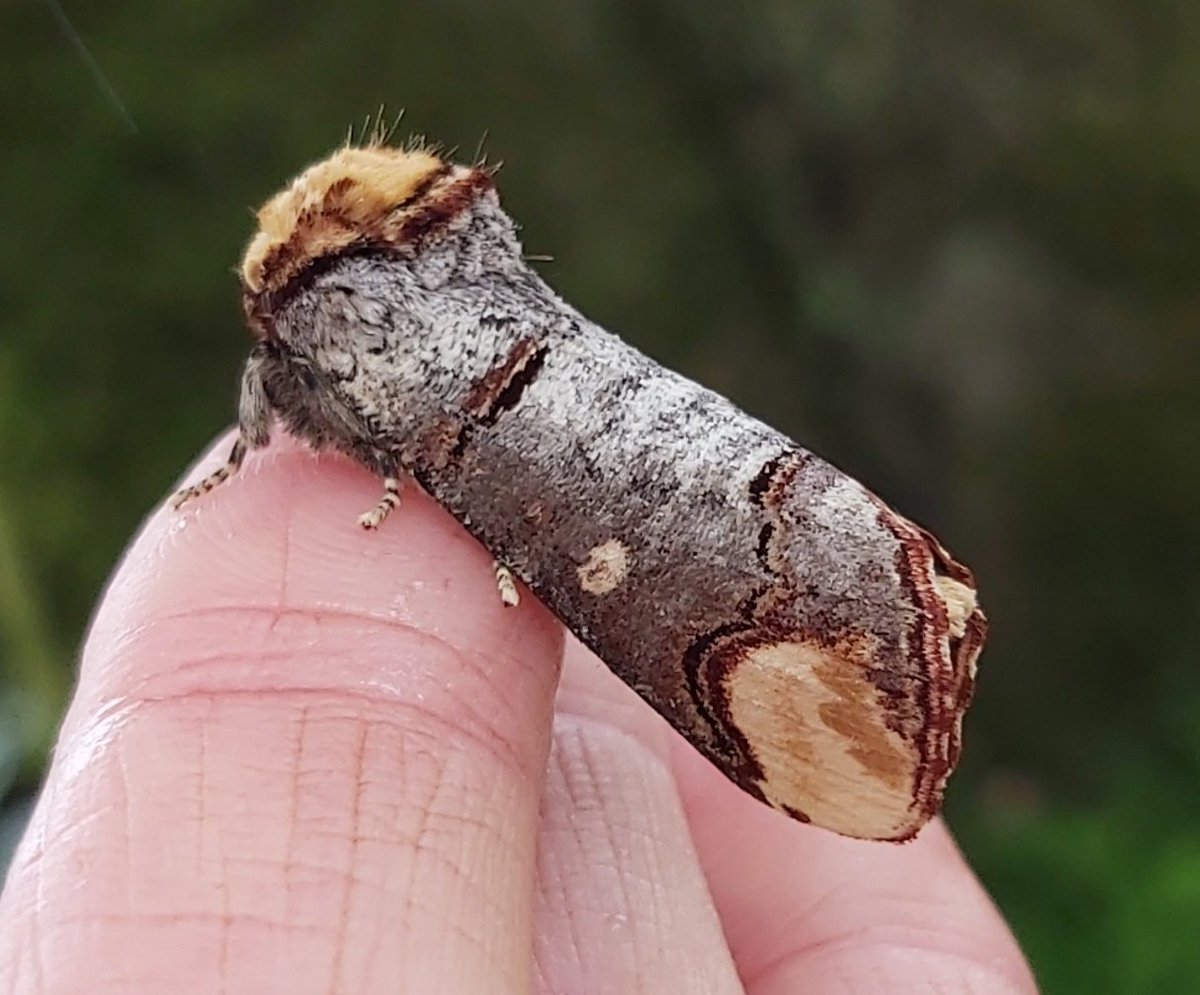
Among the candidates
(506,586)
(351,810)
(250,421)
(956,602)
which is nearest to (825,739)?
(956,602)

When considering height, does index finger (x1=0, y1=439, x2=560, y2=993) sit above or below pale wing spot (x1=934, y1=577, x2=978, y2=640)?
below

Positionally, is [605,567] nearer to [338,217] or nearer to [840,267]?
[338,217]

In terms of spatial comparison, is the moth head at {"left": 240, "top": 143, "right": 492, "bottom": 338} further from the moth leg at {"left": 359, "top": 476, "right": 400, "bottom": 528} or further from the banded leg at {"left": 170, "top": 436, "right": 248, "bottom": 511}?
the moth leg at {"left": 359, "top": 476, "right": 400, "bottom": 528}

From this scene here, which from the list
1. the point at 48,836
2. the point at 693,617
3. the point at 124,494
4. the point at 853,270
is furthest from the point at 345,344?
the point at 853,270

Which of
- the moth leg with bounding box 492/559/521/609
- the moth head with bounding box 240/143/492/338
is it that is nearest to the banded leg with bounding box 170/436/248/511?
the moth head with bounding box 240/143/492/338

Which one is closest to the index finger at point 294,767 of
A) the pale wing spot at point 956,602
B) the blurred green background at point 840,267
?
the pale wing spot at point 956,602

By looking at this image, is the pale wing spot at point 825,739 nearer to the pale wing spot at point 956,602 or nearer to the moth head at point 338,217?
the pale wing spot at point 956,602

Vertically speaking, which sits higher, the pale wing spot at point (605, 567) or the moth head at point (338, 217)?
the moth head at point (338, 217)
